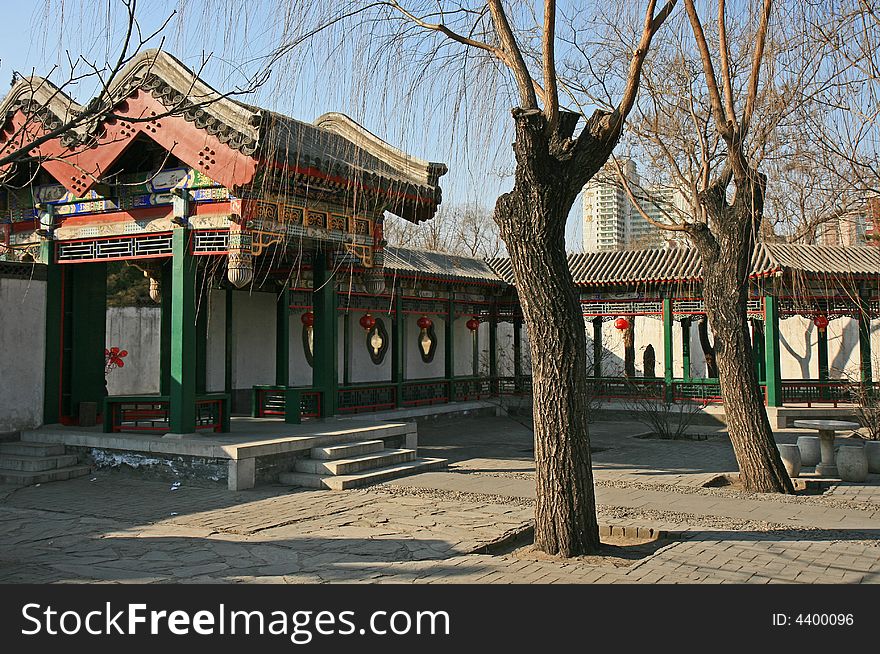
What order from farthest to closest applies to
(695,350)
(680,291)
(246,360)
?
1. (695,350)
2. (680,291)
3. (246,360)

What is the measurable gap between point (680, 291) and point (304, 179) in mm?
10089

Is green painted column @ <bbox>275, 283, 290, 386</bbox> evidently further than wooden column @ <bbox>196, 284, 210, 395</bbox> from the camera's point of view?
No

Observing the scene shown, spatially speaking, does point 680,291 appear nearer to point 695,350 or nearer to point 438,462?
point 695,350

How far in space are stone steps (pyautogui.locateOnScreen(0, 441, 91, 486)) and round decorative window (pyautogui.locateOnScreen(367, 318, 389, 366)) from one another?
24.4 feet

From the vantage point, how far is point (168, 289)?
477 inches

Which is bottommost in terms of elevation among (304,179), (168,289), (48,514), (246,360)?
(48,514)

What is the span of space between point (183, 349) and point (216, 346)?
4.17m

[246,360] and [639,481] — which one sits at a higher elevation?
[246,360]

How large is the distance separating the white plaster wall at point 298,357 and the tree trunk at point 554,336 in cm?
929

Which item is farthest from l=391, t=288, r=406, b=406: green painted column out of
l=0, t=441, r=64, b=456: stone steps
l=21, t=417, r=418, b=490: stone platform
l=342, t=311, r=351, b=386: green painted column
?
l=0, t=441, r=64, b=456: stone steps

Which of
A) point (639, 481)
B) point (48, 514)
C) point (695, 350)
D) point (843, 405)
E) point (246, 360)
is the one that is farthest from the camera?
point (695, 350)

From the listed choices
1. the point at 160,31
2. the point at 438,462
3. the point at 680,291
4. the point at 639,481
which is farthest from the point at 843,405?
the point at 160,31

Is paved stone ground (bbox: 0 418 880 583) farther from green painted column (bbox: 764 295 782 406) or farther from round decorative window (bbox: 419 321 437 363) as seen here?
round decorative window (bbox: 419 321 437 363)

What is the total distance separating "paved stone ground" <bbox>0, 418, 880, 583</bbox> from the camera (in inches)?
200
